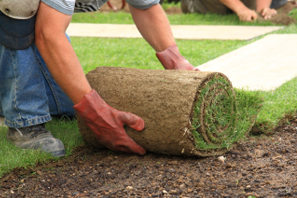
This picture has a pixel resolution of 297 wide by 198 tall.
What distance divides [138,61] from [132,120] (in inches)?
85.7

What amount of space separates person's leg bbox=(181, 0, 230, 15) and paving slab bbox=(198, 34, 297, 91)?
217 cm

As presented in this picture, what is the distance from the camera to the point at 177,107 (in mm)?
2049

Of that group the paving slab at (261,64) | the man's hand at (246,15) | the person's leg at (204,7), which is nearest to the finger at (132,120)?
the paving slab at (261,64)

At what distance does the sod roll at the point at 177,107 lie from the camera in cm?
206

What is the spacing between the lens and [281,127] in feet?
8.56

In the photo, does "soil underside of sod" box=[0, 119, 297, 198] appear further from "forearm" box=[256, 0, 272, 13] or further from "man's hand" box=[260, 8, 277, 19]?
"forearm" box=[256, 0, 272, 13]

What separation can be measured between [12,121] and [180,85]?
1.12m

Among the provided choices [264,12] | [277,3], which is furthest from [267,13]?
[277,3]

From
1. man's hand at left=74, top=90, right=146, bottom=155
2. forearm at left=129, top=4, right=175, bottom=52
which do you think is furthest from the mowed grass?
forearm at left=129, top=4, right=175, bottom=52

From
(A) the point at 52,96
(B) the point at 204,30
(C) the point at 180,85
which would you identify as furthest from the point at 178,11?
(C) the point at 180,85

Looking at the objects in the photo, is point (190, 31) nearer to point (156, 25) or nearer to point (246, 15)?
point (246, 15)

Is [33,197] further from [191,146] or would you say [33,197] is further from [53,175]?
[191,146]

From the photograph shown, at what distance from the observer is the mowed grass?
92.3 inches

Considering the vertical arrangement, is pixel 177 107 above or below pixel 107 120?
above
